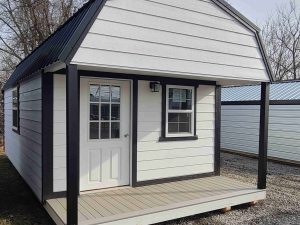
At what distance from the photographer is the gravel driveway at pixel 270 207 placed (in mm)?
5000

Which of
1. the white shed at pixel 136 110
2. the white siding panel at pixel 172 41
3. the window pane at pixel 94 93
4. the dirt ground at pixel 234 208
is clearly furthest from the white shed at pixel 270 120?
the window pane at pixel 94 93

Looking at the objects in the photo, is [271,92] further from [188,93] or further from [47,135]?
[47,135]

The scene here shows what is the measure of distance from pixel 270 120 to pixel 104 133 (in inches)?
278

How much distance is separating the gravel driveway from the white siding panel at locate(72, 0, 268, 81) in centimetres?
236

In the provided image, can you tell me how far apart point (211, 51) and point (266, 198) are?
323 centimetres

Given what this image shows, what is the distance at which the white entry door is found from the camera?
215 inches

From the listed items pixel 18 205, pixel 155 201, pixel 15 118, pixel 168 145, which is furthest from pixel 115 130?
pixel 15 118

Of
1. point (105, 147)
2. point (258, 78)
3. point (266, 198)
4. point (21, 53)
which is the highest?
point (21, 53)

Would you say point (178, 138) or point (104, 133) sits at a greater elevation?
point (104, 133)

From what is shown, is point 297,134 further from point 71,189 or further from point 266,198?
point 71,189

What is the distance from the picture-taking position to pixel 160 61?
4.61 metres

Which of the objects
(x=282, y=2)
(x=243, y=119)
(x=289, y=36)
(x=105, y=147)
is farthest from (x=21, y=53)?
(x=282, y=2)

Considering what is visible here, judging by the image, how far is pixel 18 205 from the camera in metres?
5.51

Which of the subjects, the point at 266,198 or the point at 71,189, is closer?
the point at 71,189
